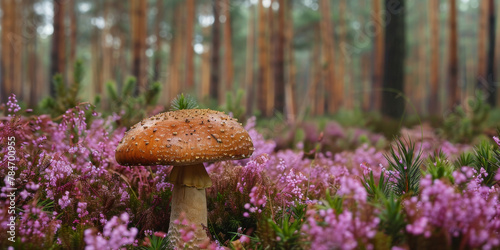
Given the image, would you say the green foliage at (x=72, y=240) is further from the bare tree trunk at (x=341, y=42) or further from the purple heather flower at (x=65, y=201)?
the bare tree trunk at (x=341, y=42)

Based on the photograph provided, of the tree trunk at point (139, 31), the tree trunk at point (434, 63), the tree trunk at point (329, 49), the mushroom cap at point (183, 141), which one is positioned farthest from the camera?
the tree trunk at point (434, 63)

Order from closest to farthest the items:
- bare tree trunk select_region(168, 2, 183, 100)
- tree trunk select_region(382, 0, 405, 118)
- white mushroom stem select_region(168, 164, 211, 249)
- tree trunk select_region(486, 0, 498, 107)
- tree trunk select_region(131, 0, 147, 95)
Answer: white mushroom stem select_region(168, 164, 211, 249), tree trunk select_region(382, 0, 405, 118), tree trunk select_region(131, 0, 147, 95), tree trunk select_region(486, 0, 498, 107), bare tree trunk select_region(168, 2, 183, 100)

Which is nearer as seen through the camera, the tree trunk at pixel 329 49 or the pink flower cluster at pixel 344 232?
the pink flower cluster at pixel 344 232

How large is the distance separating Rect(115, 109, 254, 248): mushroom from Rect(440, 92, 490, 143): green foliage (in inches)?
237

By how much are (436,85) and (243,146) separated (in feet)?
72.8

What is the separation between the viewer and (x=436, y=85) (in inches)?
812

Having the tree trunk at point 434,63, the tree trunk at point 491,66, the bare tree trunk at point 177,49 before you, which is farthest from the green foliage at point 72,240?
the bare tree trunk at point 177,49

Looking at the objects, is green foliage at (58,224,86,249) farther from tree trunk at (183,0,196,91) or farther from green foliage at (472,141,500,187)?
tree trunk at (183,0,196,91)

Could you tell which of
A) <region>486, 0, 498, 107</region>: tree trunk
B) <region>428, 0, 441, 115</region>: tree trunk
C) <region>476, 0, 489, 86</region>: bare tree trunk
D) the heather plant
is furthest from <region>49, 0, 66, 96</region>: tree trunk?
<region>428, 0, 441, 115</region>: tree trunk

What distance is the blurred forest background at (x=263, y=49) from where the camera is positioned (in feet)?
29.5

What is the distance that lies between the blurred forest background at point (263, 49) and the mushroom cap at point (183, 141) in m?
1.22

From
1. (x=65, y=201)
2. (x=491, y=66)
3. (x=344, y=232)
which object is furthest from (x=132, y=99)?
(x=491, y=66)

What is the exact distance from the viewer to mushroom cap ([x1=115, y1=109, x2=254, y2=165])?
1.80m

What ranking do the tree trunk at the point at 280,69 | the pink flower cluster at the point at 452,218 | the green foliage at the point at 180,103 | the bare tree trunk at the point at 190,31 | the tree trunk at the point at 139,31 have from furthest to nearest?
the bare tree trunk at the point at 190,31 < the tree trunk at the point at 280,69 < the tree trunk at the point at 139,31 < the green foliage at the point at 180,103 < the pink flower cluster at the point at 452,218
